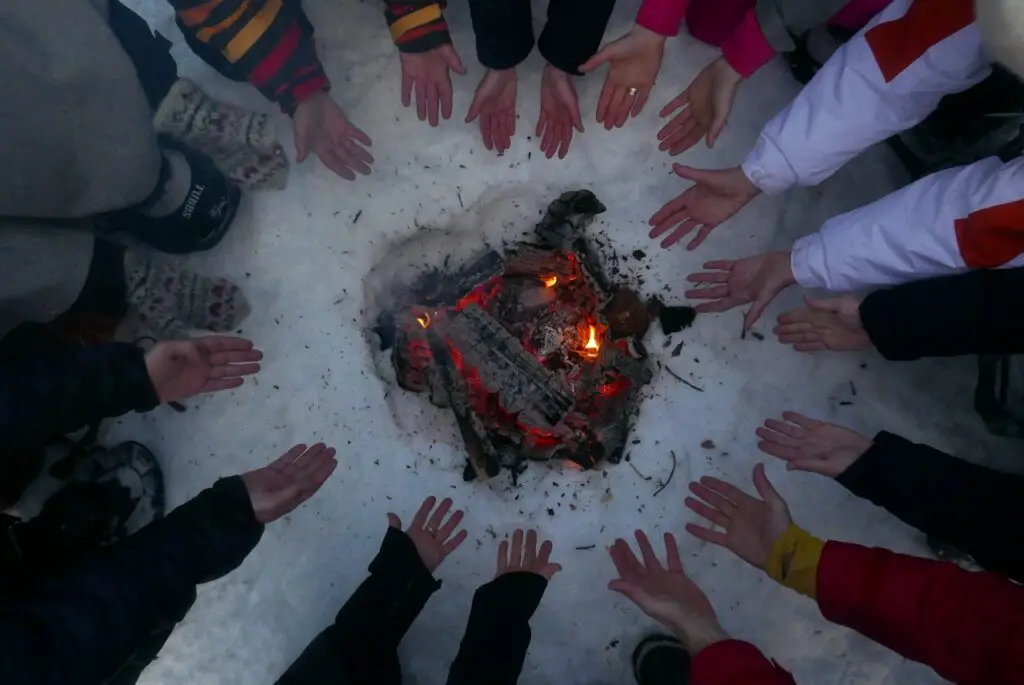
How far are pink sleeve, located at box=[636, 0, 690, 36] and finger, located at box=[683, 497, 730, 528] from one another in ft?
4.05

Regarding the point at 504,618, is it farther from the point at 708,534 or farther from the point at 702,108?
the point at 702,108

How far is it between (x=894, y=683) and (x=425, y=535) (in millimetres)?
1312

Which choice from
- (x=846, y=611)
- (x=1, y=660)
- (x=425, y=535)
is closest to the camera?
(x=1, y=660)

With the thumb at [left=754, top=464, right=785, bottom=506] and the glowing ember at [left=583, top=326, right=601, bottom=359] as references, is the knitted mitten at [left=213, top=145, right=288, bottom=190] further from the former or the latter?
the thumb at [left=754, top=464, right=785, bottom=506]

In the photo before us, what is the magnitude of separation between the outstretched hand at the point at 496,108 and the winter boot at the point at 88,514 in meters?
1.31

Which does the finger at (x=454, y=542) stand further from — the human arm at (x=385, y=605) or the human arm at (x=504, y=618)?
the human arm at (x=504, y=618)

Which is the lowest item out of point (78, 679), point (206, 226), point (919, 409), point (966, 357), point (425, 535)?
point (78, 679)

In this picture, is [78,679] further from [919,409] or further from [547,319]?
[919,409]

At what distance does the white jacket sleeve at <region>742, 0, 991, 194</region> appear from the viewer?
1378mm

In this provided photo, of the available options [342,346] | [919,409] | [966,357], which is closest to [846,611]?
[919,409]

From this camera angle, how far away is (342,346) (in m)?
1.94

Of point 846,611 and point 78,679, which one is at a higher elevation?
point 846,611

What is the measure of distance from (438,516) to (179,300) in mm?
936

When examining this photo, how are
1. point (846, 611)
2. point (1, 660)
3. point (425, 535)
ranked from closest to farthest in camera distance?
point (1, 660) < point (846, 611) < point (425, 535)
